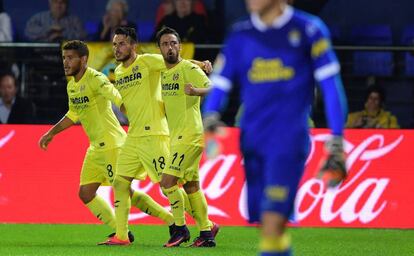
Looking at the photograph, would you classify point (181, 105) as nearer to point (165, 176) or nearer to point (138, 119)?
point (138, 119)

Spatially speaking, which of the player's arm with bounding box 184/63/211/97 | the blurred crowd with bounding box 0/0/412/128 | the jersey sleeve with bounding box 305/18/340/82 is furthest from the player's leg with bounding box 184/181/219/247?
the jersey sleeve with bounding box 305/18/340/82

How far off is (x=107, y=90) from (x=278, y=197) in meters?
5.23

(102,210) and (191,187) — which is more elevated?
(191,187)

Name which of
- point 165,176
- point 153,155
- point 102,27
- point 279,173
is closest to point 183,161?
point 165,176

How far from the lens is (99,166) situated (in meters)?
11.9

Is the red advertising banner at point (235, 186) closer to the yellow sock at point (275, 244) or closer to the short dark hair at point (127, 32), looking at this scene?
the short dark hair at point (127, 32)

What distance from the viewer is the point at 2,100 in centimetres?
1579

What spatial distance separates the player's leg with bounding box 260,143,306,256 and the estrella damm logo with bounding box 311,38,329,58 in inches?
22.6

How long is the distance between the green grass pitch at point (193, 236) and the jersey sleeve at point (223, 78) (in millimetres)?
3863

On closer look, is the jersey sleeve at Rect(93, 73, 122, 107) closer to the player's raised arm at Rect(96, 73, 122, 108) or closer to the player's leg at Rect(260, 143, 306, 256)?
the player's raised arm at Rect(96, 73, 122, 108)

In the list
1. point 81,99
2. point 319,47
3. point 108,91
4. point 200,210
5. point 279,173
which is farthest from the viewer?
point 81,99

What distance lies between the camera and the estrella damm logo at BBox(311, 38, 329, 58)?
6.62 meters

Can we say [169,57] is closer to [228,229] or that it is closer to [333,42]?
[228,229]

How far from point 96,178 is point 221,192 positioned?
2.72m
